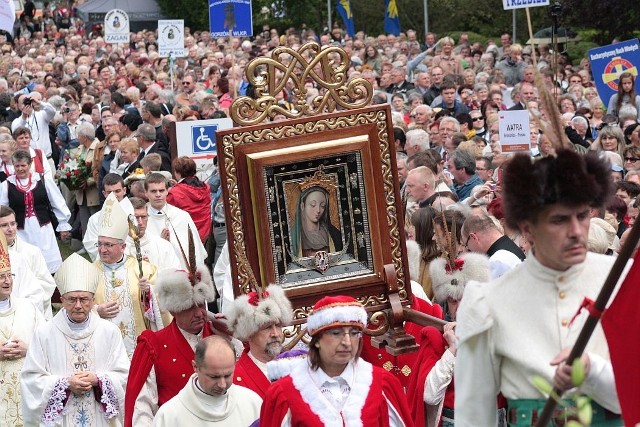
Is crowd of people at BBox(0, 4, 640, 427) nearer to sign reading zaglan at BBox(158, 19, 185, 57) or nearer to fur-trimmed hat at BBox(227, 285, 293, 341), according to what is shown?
fur-trimmed hat at BBox(227, 285, 293, 341)

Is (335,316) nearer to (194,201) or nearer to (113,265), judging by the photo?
(113,265)

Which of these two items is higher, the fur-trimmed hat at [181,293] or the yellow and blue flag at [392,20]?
the yellow and blue flag at [392,20]

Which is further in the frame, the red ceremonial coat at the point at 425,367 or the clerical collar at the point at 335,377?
the red ceremonial coat at the point at 425,367

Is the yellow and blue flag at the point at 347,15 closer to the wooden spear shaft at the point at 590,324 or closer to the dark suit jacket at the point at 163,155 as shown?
the dark suit jacket at the point at 163,155

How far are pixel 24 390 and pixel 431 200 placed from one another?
3615 mm

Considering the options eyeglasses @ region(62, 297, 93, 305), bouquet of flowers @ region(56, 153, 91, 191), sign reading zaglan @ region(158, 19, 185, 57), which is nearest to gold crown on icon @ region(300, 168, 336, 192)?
eyeglasses @ region(62, 297, 93, 305)

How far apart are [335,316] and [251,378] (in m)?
1.17

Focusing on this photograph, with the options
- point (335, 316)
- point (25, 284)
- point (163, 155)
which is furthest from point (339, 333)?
point (163, 155)

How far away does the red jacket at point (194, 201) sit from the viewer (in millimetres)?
14078

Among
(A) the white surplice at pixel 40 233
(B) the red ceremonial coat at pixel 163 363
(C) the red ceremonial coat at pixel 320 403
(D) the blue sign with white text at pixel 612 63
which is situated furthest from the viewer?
(D) the blue sign with white text at pixel 612 63

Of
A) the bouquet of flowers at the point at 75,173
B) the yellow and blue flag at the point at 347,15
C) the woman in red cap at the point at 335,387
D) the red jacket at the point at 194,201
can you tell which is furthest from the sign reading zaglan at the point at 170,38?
the woman in red cap at the point at 335,387

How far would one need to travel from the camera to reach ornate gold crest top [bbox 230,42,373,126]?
8.45 m

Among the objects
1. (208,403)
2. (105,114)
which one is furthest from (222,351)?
(105,114)

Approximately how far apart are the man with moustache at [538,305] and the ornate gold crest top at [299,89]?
3.72 m
